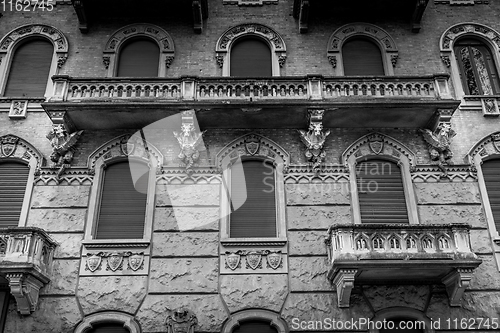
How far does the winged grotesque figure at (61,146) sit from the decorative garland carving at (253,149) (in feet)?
14.0

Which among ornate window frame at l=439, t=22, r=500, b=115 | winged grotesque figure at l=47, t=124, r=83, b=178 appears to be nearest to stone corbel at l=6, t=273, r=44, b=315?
winged grotesque figure at l=47, t=124, r=83, b=178

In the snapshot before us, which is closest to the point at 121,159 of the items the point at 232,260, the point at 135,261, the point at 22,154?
the point at 22,154

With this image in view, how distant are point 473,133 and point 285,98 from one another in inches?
224

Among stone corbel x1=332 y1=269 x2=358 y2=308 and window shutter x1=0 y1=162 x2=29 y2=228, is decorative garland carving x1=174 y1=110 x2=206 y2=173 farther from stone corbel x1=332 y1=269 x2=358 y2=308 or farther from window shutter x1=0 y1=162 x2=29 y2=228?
stone corbel x1=332 y1=269 x2=358 y2=308

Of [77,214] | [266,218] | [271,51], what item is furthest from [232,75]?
[77,214]

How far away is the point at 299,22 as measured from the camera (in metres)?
17.5

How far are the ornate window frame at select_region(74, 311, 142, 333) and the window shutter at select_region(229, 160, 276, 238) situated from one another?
3349mm

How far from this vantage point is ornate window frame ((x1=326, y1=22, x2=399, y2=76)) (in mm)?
16672

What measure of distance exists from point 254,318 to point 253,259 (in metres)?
1.48

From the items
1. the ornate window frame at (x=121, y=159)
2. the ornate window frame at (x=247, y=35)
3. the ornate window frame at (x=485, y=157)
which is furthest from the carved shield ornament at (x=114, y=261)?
the ornate window frame at (x=485, y=157)

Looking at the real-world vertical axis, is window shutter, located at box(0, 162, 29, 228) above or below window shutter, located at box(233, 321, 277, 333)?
above

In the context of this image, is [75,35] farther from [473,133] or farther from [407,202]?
[473,133]

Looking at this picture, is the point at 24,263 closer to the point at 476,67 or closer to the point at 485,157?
the point at 485,157

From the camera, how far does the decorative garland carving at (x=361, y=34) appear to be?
55.5 feet
